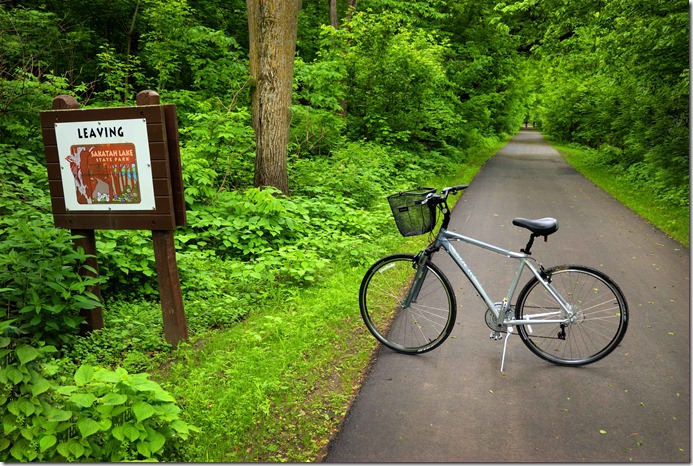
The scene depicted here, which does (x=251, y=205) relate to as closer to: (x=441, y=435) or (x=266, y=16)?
(x=266, y=16)

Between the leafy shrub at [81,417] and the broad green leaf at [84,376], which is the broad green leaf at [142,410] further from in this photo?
the broad green leaf at [84,376]

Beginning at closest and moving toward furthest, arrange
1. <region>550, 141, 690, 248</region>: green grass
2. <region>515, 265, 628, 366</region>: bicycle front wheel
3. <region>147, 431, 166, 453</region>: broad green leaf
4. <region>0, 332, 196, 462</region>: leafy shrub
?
<region>0, 332, 196, 462</region>: leafy shrub, <region>147, 431, 166, 453</region>: broad green leaf, <region>515, 265, 628, 366</region>: bicycle front wheel, <region>550, 141, 690, 248</region>: green grass

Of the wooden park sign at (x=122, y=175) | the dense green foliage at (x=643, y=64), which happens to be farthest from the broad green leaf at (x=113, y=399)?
the dense green foliage at (x=643, y=64)

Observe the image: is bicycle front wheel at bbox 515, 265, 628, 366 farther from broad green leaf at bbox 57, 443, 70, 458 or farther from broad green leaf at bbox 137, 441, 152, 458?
broad green leaf at bbox 57, 443, 70, 458

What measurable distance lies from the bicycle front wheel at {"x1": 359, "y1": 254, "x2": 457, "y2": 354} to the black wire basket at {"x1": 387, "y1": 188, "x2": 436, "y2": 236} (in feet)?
1.15

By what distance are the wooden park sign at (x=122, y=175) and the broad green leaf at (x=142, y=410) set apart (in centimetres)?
201

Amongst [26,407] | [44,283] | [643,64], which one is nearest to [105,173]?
[44,283]

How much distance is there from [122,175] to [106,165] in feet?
0.60

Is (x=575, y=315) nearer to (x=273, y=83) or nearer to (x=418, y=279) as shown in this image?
(x=418, y=279)

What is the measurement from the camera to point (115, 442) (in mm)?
Result: 2787

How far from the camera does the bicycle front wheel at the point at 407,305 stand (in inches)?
183

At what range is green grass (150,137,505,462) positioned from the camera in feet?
11.0

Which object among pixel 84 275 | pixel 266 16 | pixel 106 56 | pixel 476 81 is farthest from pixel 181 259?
pixel 476 81

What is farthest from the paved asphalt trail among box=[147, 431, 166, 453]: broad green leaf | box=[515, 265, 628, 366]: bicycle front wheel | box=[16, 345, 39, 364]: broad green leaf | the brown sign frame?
the brown sign frame
